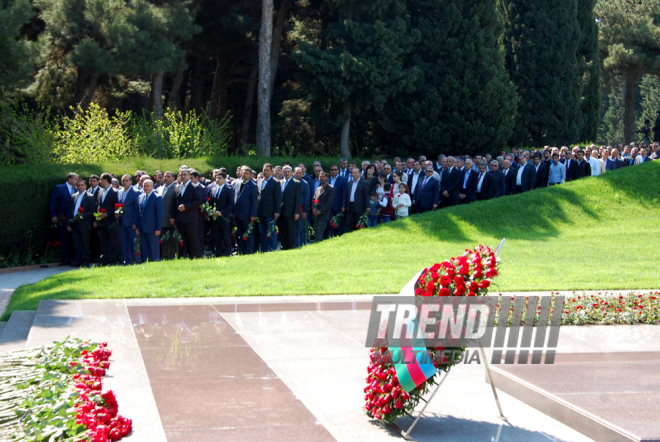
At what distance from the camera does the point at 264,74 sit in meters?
26.9

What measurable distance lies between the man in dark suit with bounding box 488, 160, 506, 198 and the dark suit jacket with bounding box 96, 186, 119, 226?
10470 mm

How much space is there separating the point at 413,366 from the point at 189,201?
34.0ft

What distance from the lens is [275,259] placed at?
47.5ft

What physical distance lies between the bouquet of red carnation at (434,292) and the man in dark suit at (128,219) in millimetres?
10604

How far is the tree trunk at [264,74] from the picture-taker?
26547mm

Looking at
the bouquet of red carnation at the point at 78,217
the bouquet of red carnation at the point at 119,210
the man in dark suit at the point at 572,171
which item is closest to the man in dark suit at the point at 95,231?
the bouquet of red carnation at the point at 78,217

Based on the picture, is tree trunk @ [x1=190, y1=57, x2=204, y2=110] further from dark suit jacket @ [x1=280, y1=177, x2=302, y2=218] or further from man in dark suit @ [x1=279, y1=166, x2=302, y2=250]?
dark suit jacket @ [x1=280, y1=177, x2=302, y2=218]

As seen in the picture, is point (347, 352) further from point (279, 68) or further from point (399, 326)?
point (279, 68)

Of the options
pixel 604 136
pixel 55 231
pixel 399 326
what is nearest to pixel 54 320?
pixel 399 326

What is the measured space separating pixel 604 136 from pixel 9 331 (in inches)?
3135

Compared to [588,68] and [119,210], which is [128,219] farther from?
[588,68]

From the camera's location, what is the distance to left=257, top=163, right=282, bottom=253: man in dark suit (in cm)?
1598

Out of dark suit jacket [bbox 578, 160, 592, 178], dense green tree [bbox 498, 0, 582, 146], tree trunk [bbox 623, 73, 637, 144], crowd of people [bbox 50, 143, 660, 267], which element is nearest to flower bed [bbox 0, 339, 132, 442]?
crowd of people [bbox 50, 143, 660, 267]

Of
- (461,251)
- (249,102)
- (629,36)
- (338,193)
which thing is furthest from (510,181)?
(629,36)
